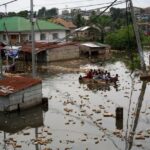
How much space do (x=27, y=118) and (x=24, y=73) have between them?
1940cm

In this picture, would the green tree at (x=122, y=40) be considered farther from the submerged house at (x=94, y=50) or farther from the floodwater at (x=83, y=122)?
the floodwater at (x=83, y=122)

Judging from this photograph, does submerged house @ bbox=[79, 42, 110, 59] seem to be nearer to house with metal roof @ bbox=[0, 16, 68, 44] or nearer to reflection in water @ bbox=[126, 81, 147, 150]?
house with metal roof @ bbox=[0, 16, 68, 44]

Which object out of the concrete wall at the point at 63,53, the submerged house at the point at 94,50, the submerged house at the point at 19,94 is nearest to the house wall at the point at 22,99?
the submerged house at the point at 19,94

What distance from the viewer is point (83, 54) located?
205 feet

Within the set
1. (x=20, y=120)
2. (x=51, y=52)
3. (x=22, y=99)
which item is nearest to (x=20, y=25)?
(x=51, y=52)

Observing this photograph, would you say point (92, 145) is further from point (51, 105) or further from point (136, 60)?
Answer: point (136, 60)

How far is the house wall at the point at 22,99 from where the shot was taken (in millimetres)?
26103

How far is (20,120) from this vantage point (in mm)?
25094

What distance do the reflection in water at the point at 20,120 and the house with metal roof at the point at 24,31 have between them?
3702 centimetres

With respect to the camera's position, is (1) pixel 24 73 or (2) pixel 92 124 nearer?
(2) pixel 92 124

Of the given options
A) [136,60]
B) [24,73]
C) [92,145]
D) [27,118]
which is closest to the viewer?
[92,145]

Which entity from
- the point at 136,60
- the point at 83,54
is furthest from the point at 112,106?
the point at 83,54

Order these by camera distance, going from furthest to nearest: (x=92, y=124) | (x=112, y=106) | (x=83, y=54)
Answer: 1. (x=83, y=54)
2. (x=112, y=106)
3. (x=92, y=124)

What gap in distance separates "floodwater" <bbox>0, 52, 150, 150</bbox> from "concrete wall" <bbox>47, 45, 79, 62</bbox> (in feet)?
63.0
